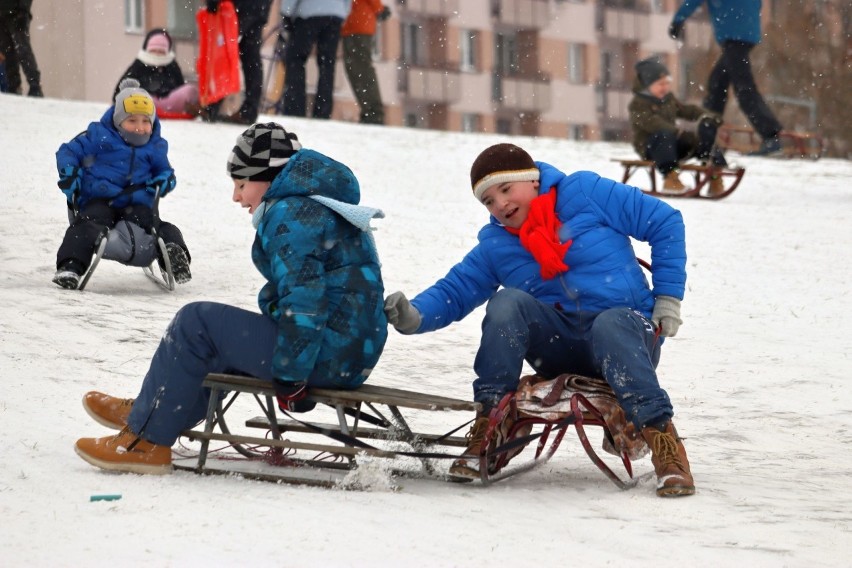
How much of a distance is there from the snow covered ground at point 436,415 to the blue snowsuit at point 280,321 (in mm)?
266

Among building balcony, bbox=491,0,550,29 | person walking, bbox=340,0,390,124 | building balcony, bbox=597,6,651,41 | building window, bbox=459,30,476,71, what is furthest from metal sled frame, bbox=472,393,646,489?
building balcony, bbox=597,6,651,41

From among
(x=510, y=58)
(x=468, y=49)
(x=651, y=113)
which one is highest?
(x=468, y=49)

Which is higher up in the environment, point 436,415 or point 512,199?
point 512,199

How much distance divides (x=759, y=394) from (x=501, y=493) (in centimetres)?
273

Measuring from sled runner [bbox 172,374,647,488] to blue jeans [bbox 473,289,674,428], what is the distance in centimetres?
11

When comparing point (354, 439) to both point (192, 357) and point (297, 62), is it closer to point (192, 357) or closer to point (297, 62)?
point (192, 357)

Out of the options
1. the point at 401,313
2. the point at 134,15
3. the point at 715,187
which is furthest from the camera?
the point at 134,15

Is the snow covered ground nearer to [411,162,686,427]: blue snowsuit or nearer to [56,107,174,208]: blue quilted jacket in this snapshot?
[411,162,686,427]: blue snowsuit

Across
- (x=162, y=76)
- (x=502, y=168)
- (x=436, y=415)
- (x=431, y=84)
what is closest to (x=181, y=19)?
(x=431, y=84)

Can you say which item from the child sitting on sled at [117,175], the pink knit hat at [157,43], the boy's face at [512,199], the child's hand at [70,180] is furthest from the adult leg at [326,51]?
the boy's face at [512,199]

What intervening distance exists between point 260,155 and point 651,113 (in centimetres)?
961

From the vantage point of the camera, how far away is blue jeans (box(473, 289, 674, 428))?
4.62m

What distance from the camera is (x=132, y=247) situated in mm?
8484

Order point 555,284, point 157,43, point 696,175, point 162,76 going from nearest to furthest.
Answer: point 555,284 → point 696,175 → point 157,43 → point 162,76
